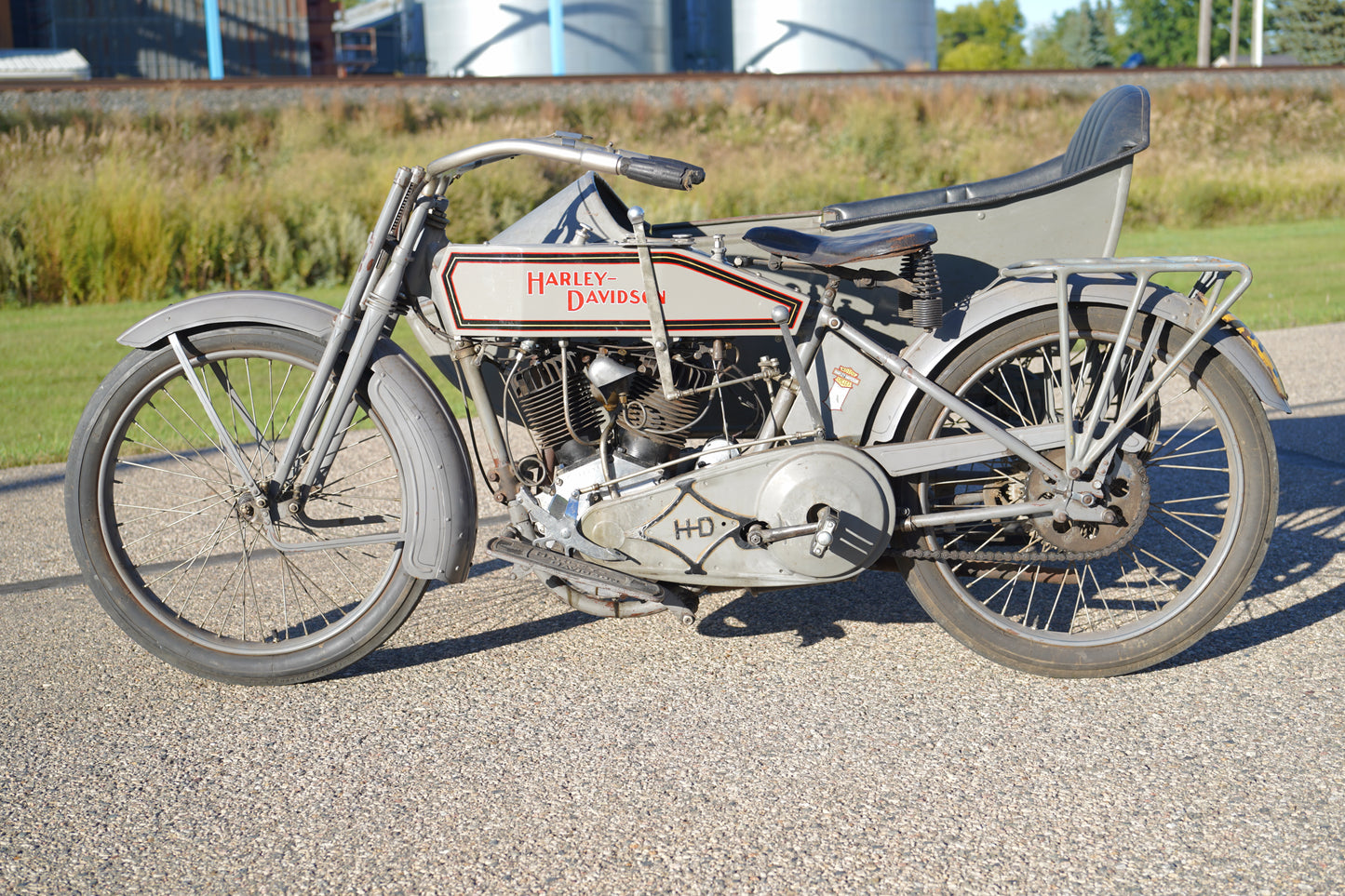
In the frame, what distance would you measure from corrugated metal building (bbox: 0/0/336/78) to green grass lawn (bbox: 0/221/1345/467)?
29339mm

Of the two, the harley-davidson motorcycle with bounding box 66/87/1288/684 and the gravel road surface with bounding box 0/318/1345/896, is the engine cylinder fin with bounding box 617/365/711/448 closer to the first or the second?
the harley-davidson motorcycle with bounding box 66/87/1288/684

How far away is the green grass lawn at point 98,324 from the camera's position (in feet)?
21.9

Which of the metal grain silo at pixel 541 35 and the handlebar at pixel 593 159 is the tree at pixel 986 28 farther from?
the handlebar at pixel 593 159

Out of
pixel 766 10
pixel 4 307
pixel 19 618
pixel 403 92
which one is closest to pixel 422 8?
pixel 766 10

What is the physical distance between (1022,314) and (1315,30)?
61246mm

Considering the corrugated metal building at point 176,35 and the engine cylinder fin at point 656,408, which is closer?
the engine cylinder fin at point 656,408

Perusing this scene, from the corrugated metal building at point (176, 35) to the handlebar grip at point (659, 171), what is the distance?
124 feet

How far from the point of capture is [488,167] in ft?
47.6

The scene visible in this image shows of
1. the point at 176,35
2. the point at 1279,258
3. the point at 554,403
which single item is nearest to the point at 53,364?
the point at 554,403

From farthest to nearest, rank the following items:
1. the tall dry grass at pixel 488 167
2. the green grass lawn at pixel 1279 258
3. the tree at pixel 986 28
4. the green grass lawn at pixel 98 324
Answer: the tree at pixel 986 28
the tall dry grass at pixel 488 167
the green grass lawn at pixel 1279 258
the green grass lawn at pixel 98 324

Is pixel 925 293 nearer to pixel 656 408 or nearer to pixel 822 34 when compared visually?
pixel 656 408

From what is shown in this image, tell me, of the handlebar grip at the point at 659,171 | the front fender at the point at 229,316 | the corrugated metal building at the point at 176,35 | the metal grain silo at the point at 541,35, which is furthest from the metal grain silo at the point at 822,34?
the handlebar grip at the point at 659,171

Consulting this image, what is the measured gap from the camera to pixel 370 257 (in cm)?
314

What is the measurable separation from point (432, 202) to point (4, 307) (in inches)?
388
